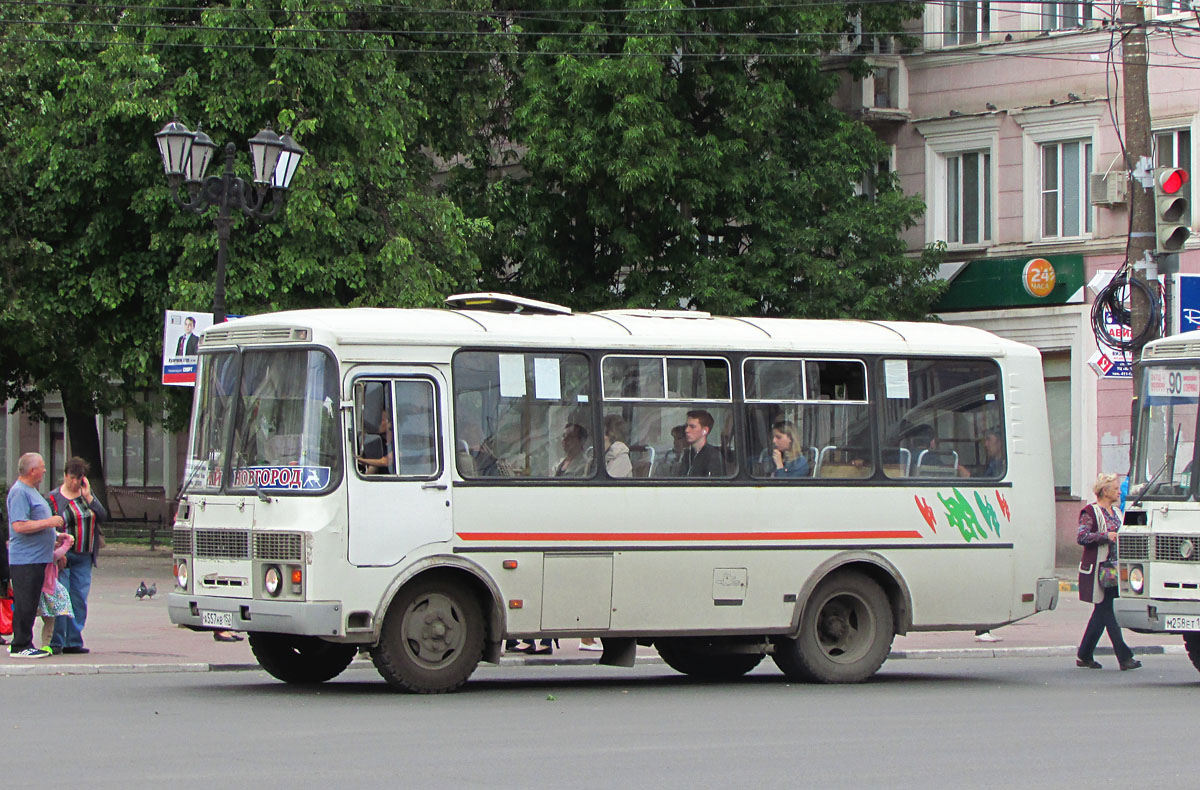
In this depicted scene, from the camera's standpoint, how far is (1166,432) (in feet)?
50.3

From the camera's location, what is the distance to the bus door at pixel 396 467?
1323cm

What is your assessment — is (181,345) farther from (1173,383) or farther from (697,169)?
(697,169)

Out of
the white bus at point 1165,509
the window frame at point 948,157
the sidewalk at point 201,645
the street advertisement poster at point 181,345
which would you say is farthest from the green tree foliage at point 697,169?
the white bus at point 1165,509

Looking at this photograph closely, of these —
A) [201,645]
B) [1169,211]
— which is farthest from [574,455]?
[1169,211]

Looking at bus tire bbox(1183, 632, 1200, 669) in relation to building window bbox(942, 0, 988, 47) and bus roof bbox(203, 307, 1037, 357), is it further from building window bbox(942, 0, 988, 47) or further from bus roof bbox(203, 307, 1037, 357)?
building window bbox(942, 0, 988, 47)

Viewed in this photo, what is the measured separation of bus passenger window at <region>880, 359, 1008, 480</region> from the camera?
15.4 metres

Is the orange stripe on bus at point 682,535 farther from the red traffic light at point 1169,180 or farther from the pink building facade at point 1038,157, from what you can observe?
the pink building facade at point 1038,157

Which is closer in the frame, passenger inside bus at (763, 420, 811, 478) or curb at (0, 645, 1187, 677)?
passenger inside bus at (763, 420, 811, 478)

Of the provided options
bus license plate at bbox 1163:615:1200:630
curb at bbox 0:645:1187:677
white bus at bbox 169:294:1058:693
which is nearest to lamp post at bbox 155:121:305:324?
curb at bbox 0:645:1187:677

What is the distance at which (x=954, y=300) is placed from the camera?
1326 inches

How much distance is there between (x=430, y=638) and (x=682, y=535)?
85.0 inches

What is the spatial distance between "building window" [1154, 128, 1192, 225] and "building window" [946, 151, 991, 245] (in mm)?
3426

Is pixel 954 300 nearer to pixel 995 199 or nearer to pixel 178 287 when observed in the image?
pixel 995 199

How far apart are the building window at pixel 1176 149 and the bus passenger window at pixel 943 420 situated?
16.2 meters
